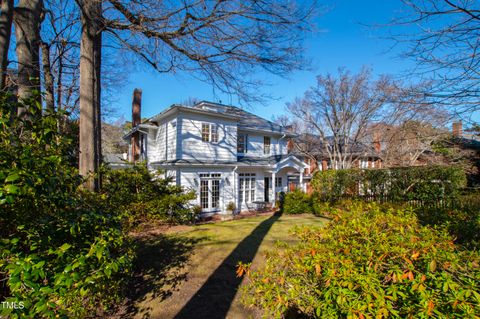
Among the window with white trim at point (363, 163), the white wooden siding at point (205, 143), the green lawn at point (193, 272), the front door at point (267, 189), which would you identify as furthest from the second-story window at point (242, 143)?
the window with white trim at point (363, 163)

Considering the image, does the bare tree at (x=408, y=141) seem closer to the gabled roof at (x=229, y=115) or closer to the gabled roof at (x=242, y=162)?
the gabled roof at (x=229, y=115)

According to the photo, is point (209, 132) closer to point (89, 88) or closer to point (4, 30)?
Answer: point (89, 88)

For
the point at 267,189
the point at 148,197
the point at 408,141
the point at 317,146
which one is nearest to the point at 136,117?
the point at 148,197

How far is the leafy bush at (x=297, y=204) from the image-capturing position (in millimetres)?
13078

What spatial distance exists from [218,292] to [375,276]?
3376mm

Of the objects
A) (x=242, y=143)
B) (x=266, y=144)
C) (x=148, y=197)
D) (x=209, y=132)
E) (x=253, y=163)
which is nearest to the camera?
(x=148, y=197)

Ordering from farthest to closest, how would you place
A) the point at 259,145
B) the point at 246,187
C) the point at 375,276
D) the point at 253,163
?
the point at 259,145 → the point at 246,187 → the point at 253,163 → the point at 375,276

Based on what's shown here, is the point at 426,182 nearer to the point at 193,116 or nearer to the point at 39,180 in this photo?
the point at 193,116

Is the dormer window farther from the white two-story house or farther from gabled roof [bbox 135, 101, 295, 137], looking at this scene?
gabled roof [bbox 135, 101, 295, 137]

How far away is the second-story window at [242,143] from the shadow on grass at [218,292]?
34.1 feet

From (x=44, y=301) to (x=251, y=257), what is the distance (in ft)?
16.1

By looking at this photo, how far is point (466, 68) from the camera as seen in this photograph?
16.0 feet

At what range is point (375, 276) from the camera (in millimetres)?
1846

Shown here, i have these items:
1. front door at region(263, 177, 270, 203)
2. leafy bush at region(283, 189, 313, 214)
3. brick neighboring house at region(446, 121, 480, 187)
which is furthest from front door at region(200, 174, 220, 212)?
brick neighboring house at region(446, 121, 480, 187)
